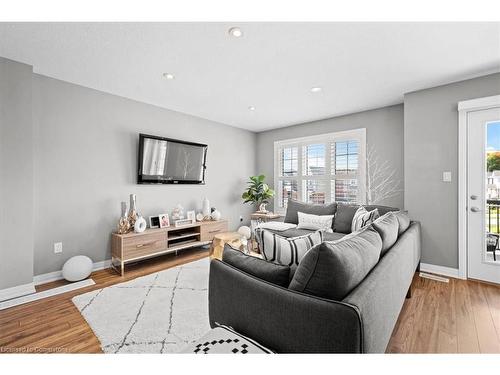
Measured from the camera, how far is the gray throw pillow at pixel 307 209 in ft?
11.3

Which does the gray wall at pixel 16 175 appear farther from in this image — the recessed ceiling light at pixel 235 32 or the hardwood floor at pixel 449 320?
the hardwood floor at pixel 449 320

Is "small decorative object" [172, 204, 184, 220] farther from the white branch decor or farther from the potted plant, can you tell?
the white branch decor

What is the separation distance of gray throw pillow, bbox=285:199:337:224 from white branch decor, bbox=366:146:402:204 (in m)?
0.83

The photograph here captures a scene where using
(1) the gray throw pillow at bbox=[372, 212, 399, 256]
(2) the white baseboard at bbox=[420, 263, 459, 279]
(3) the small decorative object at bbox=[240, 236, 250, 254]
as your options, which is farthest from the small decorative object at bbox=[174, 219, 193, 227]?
(2) the white baseboard at bbox=[420, 263, 459, 279]

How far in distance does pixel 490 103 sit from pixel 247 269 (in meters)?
3.24

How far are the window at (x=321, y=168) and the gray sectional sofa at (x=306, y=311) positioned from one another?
9.06 feet

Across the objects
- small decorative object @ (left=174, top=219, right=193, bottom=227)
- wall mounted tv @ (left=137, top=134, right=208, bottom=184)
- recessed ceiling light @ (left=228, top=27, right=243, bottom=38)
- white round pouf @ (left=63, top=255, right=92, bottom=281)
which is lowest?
white round pouf @ (left=63, top=255, right=92, bottom=281)

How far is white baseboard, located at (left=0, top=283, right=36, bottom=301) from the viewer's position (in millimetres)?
2170

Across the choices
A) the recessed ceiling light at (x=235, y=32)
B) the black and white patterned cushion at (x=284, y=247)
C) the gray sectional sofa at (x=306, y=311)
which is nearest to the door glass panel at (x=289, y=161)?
the recessed ceiling light at (x=235, y=32)

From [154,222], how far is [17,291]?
1.53 meters

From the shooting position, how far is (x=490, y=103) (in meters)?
2.48

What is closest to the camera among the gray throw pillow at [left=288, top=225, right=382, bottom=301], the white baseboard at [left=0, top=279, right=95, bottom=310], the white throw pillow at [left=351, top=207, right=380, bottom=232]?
the gray throw pillow at [left=288, top=225, right=382, bottom=301]

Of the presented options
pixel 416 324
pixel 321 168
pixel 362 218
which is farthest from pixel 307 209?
pixel 416 324

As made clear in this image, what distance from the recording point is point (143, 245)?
3.01 metres
